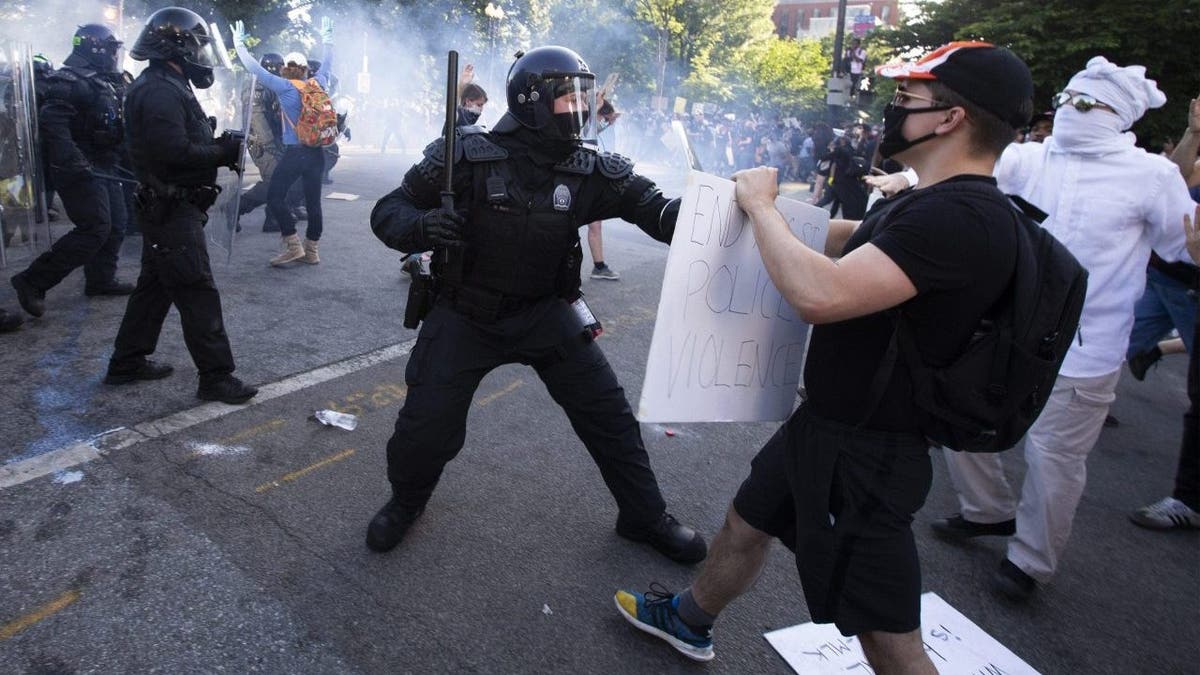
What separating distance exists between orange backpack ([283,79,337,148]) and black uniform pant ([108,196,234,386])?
3.08 m

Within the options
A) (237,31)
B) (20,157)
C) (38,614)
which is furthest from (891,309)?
(237,31)

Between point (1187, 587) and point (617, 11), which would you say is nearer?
point (1187, 587)

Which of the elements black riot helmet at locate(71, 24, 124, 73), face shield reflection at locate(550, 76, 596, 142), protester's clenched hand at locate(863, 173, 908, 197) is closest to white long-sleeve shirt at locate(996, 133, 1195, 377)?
protester's clenched hand at locate(863, 173, 908, 197)

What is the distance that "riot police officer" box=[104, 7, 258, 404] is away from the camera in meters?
3.65

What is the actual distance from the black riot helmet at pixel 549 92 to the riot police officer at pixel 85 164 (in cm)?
373

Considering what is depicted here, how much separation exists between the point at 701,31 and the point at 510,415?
150ft

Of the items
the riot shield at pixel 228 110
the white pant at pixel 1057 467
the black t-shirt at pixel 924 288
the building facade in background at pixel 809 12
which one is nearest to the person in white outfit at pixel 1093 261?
the white pant at pixel 1057 467

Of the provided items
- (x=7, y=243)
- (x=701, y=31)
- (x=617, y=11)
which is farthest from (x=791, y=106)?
(x=7, y=243)

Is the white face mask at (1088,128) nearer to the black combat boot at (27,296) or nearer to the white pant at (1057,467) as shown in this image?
the white pant at (1057,467)

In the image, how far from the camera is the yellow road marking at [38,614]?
2.19 meters

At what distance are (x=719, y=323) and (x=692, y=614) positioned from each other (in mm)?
919

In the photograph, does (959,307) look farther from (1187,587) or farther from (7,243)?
(7,243)

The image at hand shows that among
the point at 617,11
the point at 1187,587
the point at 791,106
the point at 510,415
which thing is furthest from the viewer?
the point at 791,106

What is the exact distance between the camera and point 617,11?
132 feet
